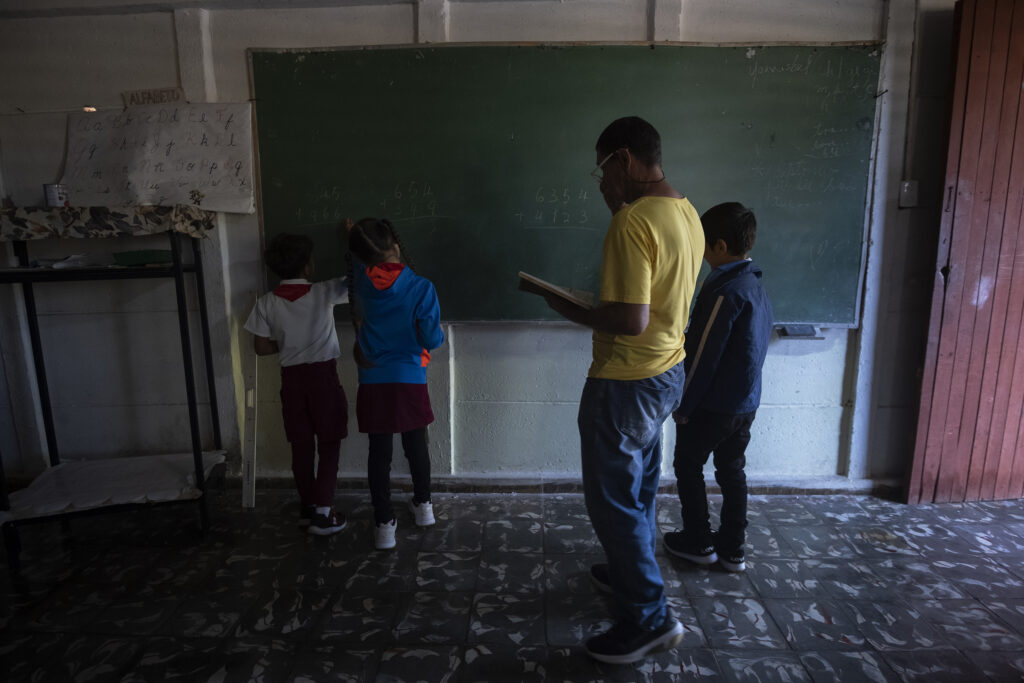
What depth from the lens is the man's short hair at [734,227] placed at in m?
2.09

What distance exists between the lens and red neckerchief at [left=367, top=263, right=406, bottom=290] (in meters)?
2.26

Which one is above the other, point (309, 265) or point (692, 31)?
point (692, 31)

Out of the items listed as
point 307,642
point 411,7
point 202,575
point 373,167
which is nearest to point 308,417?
point 202,575

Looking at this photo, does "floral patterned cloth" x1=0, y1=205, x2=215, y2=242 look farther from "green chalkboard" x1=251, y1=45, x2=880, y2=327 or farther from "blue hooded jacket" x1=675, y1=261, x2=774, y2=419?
"blue hooded jacket" x1=675, y1=261, x2=774, y2=419

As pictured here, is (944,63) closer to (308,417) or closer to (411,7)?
(411,7)

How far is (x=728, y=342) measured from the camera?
2141 mm

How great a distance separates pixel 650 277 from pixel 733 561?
1.46 metres

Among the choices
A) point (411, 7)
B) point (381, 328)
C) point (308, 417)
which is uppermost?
point (411, 7)

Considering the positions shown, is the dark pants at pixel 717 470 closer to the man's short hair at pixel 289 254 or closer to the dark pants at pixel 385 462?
the dark pants at pixel 385 462

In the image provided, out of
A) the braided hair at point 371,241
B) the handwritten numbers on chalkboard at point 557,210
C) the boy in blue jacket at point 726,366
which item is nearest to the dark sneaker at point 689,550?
the boy in blue jacket at point 726,366

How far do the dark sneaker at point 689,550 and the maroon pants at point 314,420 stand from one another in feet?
5.27

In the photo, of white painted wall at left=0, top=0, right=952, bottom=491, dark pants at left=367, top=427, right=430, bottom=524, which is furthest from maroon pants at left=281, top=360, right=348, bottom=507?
white painted wall at left=0, top=0, right=952, bottom=491

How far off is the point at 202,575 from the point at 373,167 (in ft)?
6.71

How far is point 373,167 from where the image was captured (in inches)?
109
